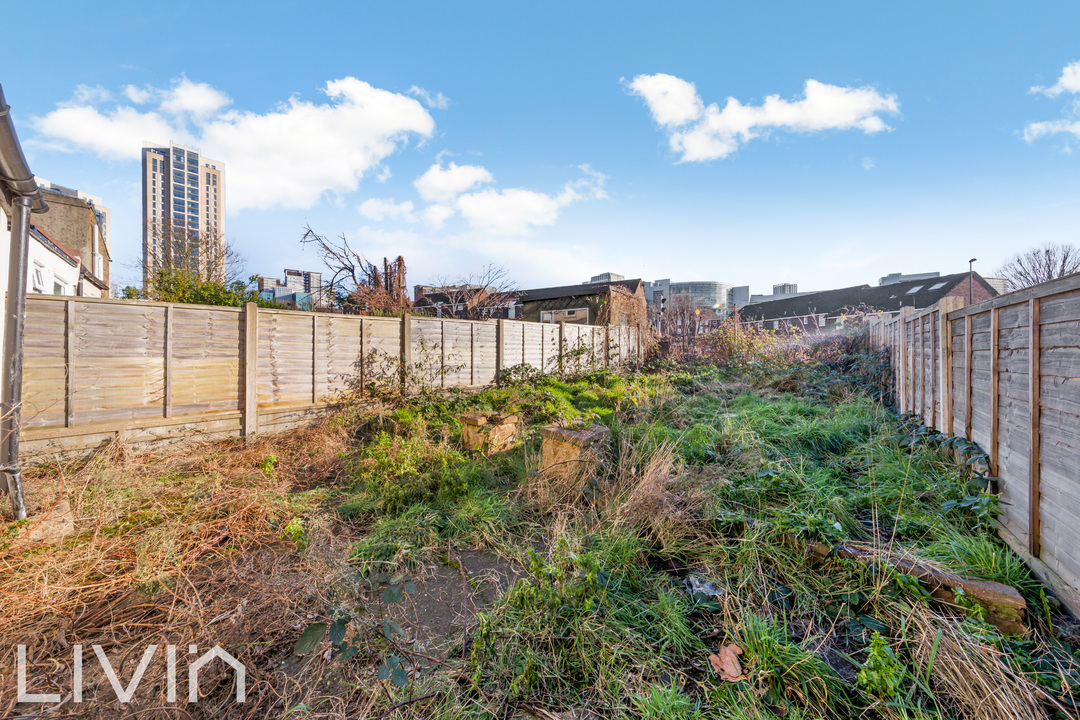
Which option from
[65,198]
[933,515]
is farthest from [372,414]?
[65,198]

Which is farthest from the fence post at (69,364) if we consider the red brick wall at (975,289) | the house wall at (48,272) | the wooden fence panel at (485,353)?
the red brick wall at (975,289)

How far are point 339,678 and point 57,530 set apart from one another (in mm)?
2536

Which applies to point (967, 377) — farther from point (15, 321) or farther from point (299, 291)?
point (299, 291)

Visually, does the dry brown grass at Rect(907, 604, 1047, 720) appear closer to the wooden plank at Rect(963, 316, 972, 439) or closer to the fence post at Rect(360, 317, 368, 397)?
the wooden plank at Rect(963, 316, 972, 439)

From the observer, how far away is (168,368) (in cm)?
489

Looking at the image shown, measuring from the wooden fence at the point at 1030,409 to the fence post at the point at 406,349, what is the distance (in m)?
6.83

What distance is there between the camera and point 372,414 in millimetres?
6348

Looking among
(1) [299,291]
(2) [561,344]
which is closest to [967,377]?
(2) [561,344]

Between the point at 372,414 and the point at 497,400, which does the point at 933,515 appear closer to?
the point at 497,400

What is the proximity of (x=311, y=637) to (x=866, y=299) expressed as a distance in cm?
3604

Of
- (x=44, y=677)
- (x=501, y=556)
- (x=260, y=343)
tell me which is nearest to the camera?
(x=44, y=677)

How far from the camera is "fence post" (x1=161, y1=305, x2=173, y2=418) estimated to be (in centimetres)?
488

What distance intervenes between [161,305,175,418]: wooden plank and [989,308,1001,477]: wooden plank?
759 centimetres

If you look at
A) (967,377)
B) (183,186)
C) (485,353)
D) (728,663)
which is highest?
(183,186)
